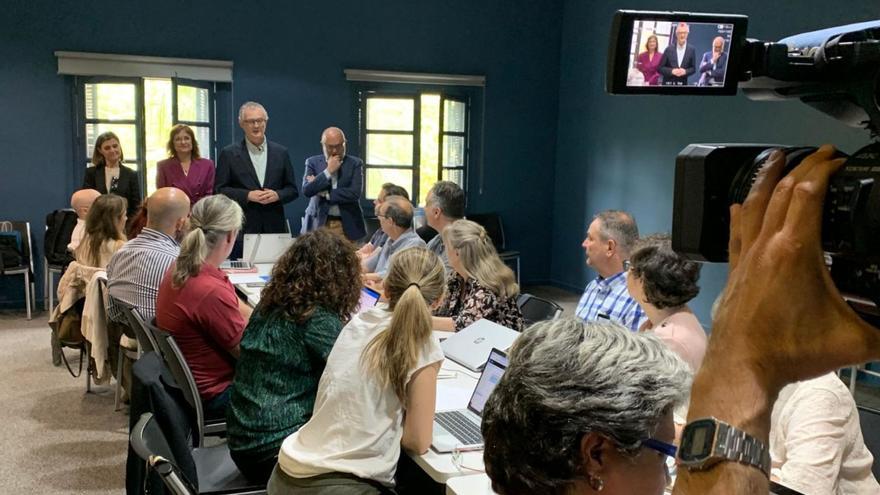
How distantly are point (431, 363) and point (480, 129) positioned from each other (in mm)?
6349

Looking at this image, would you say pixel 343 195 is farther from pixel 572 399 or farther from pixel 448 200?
pixel 572 399

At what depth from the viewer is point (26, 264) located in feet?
21.9

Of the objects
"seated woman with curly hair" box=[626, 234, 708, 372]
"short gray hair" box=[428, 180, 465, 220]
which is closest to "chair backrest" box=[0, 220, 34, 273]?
"short gray hair" box=[428, 180, 465, 220]

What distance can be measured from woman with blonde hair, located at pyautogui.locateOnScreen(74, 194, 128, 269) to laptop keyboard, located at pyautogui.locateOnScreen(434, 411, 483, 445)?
2717 millimetres

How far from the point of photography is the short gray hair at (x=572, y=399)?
992 millimetres

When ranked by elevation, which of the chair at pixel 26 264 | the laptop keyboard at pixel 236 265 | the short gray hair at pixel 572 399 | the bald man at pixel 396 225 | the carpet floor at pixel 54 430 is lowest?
the carpet floor at pixel 54 430

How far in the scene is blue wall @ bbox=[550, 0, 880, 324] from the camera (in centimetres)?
576

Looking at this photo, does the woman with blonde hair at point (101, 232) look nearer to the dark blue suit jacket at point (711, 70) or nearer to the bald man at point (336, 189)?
the bald man at point (336, 189)

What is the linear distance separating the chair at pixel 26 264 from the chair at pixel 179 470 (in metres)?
4.52

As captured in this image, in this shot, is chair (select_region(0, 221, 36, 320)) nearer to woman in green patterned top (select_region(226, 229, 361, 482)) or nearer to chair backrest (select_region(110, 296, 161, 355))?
chair backrest (select_region(110, 296, 161, 355))

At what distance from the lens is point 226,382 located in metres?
3.23

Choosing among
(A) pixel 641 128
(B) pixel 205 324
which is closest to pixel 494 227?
(A) pixel 641 128

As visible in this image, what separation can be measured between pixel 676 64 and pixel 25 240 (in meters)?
6.87

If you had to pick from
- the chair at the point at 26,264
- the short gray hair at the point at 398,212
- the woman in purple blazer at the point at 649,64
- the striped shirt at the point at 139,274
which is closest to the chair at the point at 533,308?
the short gray hair at the point at 398,212
